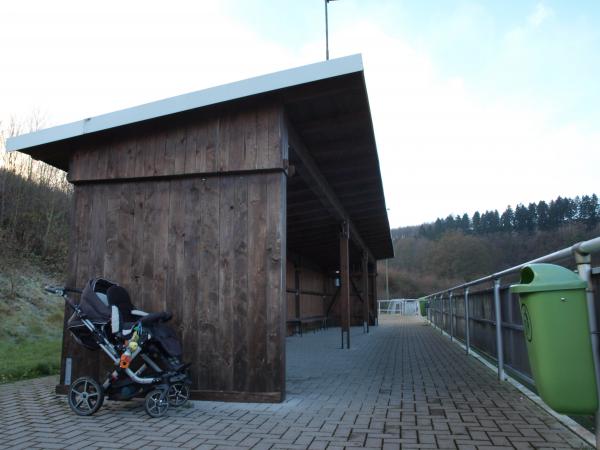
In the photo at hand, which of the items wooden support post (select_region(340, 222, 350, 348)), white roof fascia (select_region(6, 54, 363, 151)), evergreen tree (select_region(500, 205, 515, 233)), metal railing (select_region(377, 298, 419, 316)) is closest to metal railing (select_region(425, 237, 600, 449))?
wooden support post (select_region(340, 222, 350, 348))

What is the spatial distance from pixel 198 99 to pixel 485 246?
52.3 m

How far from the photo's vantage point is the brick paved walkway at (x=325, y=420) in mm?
3705

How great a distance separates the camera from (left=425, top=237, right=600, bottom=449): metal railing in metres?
3.05

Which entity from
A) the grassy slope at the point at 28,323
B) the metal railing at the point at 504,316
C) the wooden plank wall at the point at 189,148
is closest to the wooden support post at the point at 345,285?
the metal railing at the point at 504,316

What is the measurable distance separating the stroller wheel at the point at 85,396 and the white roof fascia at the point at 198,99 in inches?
109

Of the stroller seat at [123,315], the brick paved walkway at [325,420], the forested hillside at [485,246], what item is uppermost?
the forested hillside at [485,246]

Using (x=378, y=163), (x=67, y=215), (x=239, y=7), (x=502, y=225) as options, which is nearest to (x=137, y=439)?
(x=378, y=163)

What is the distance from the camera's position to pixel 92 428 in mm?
4207

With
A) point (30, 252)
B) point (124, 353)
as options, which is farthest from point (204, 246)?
point (30, 252)

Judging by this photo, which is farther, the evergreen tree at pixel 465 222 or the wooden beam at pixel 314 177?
the evergreen tree at pixel 465 222

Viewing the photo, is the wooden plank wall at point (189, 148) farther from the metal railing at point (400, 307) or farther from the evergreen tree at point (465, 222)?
the evergreen tree at point (465, 222)

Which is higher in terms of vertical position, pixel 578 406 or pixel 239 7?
pixel 239 7

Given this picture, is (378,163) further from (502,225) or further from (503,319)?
(502,225)

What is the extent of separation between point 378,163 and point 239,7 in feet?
11.6
